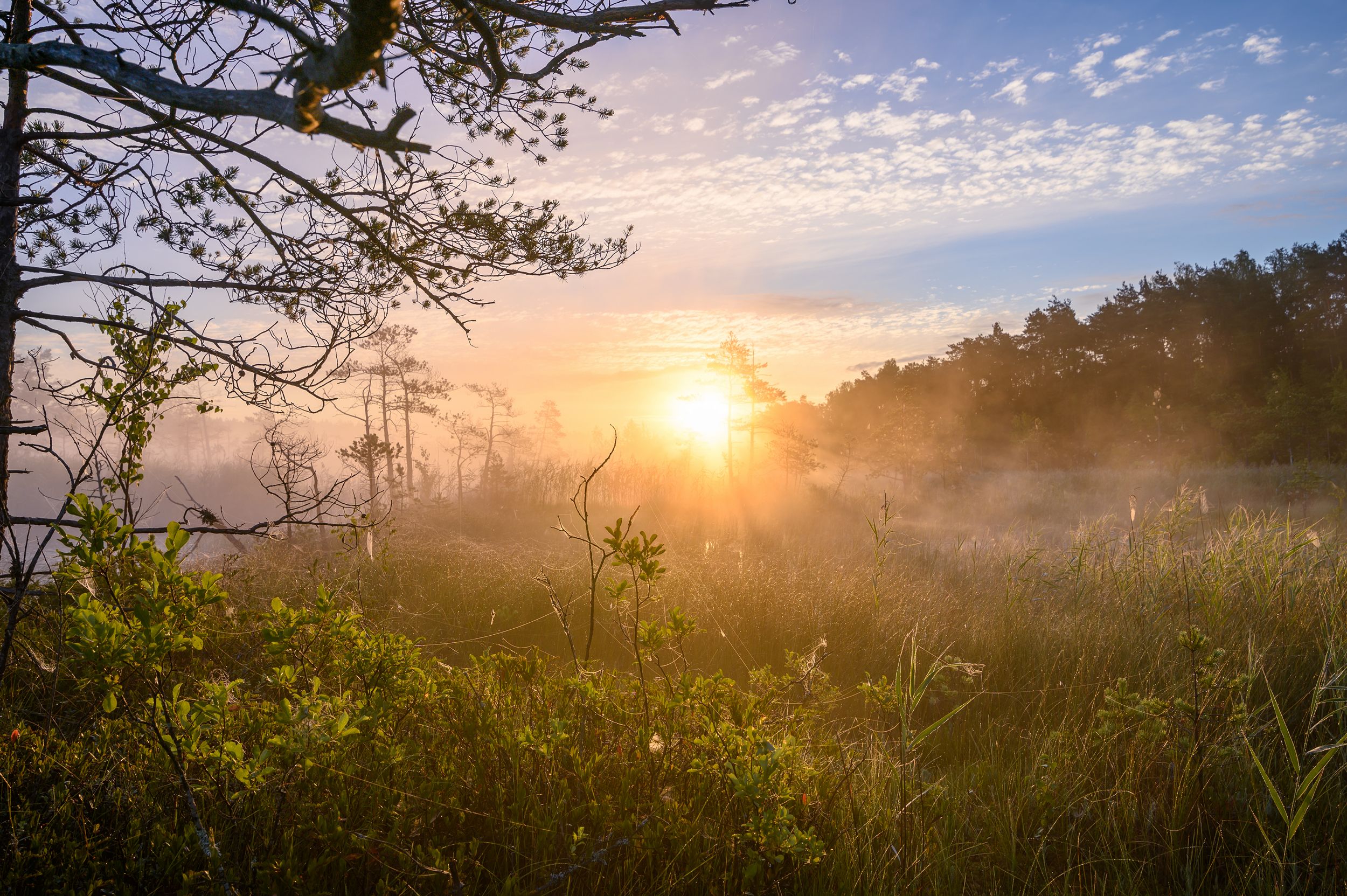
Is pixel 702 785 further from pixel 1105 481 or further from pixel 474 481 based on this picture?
pixel 474 481

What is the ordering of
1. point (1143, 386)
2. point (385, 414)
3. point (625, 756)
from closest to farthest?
point (625, 756), point (385, 414), point (1143, 386)

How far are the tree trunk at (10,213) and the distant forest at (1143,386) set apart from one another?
80.6 feet

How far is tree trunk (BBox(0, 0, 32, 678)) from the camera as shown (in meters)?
3.89

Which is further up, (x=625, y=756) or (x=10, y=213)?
(x=10, y=213)

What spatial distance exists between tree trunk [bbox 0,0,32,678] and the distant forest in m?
24.6

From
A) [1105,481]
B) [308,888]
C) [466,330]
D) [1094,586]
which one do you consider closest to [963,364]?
[1105,481]

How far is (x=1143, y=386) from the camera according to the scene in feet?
103

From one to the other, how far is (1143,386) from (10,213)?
38.9 m

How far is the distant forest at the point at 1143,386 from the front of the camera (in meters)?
25.8

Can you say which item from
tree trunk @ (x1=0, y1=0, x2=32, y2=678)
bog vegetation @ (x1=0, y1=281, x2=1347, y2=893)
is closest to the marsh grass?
bog vegetation @ (x1=0, y1=281, x2=1347, y2=893)

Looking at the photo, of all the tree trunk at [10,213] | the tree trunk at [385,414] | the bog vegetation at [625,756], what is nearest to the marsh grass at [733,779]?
the bog vegetation at [625,756]

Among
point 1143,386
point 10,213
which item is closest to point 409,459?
point 10,213

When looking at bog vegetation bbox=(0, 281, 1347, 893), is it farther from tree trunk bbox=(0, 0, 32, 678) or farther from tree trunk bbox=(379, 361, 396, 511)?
tree trunk bbox=(379, 361, 396, 511)

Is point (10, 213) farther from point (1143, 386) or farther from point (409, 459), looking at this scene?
point (1143, 386)
